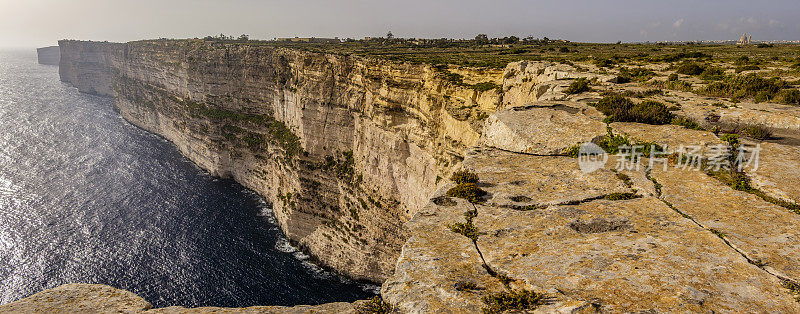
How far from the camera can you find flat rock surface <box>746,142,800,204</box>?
8.28 meters

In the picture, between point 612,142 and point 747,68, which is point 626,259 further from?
point 747,68

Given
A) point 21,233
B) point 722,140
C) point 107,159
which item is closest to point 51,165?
point 107,159

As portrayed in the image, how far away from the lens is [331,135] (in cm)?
4688

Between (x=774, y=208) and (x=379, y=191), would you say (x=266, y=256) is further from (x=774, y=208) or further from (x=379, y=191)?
(x=774, y=208)

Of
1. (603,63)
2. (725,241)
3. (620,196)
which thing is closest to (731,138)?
(620,196)

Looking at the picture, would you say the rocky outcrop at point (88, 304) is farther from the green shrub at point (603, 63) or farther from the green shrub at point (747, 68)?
the green shrub at point (747, 68)

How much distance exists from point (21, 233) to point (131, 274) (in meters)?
20.1

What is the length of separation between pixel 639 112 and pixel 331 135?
38.1 m

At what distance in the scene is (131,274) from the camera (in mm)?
41156

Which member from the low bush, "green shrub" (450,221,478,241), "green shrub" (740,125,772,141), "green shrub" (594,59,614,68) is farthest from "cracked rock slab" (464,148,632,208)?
"green shrub" (594,59,614,68)

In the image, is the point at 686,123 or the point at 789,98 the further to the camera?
the point at 789,98

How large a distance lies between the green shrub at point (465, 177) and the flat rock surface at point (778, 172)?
21.4ft

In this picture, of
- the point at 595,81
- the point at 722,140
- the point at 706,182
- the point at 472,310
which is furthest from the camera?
the point at 595,81

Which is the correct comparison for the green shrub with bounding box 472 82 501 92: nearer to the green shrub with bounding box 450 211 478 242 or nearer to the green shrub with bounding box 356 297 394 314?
the green shrub with bounding box 450 211 478 242
